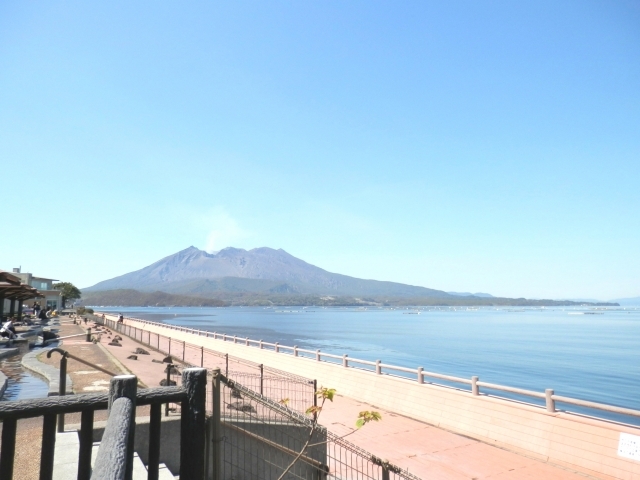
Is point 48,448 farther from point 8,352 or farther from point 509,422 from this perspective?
point 8,352

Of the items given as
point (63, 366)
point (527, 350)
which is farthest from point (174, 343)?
point (527, 350)

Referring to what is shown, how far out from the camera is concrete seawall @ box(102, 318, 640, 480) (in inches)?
382

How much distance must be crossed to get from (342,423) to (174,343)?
72.6 feet

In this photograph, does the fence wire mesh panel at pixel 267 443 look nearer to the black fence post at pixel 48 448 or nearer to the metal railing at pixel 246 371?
the metal railing at pixel 246 371

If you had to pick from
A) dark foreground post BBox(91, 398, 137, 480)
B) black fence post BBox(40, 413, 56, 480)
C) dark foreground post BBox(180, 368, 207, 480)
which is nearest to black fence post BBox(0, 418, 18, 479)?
black fence post BBox(40, 413, 56, 480)

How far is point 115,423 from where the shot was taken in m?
1.83

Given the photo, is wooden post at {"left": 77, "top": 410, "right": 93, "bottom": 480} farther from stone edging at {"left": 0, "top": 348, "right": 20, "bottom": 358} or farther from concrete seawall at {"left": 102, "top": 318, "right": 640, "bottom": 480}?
stone edging at {"left": 0, "top": 348, "right": 20, "bottom": 358}

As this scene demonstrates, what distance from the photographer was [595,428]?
10070mm

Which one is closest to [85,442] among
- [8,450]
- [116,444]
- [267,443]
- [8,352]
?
[8,450]

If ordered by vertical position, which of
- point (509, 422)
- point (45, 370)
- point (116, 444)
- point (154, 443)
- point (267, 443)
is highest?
point (116, 444)

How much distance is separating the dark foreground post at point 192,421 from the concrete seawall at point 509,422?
10.3 m

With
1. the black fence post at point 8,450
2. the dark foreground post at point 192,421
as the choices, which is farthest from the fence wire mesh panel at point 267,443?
the black fence post at point 8,450

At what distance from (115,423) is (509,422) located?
12297 mm

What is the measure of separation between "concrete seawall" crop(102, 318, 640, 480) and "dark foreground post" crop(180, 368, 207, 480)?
1030 centimetres
